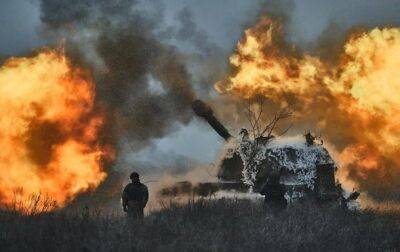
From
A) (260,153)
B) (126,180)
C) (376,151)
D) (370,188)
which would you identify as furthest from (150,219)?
(370,188)

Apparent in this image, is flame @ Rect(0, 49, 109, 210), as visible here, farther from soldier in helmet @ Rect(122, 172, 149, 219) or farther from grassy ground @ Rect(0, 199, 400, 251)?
grassy ground @ Rect(0, 199, 400, 251)

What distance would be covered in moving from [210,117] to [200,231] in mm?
9250

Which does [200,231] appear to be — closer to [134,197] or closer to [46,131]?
[134,197]

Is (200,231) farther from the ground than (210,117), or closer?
closer

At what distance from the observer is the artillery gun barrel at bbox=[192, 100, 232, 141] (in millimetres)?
18922

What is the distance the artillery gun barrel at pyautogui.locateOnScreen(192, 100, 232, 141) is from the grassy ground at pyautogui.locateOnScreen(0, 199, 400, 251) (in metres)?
6.39

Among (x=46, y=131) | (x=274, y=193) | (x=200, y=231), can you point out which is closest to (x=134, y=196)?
(x=200, y=231)

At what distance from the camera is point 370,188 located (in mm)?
31000

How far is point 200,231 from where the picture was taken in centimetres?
1017

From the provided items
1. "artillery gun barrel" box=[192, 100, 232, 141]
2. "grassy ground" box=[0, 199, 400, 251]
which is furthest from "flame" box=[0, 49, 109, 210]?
"grassy ground" box=[0, 199, 400, 251]

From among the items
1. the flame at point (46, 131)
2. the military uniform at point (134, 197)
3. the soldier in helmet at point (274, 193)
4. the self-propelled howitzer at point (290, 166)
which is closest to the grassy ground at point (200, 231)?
the soldier in helmet at point (274, 193)

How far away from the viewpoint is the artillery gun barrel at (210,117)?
1892cm

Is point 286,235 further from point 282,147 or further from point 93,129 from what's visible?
point 93,129

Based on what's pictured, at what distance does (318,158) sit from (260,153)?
174 cm
